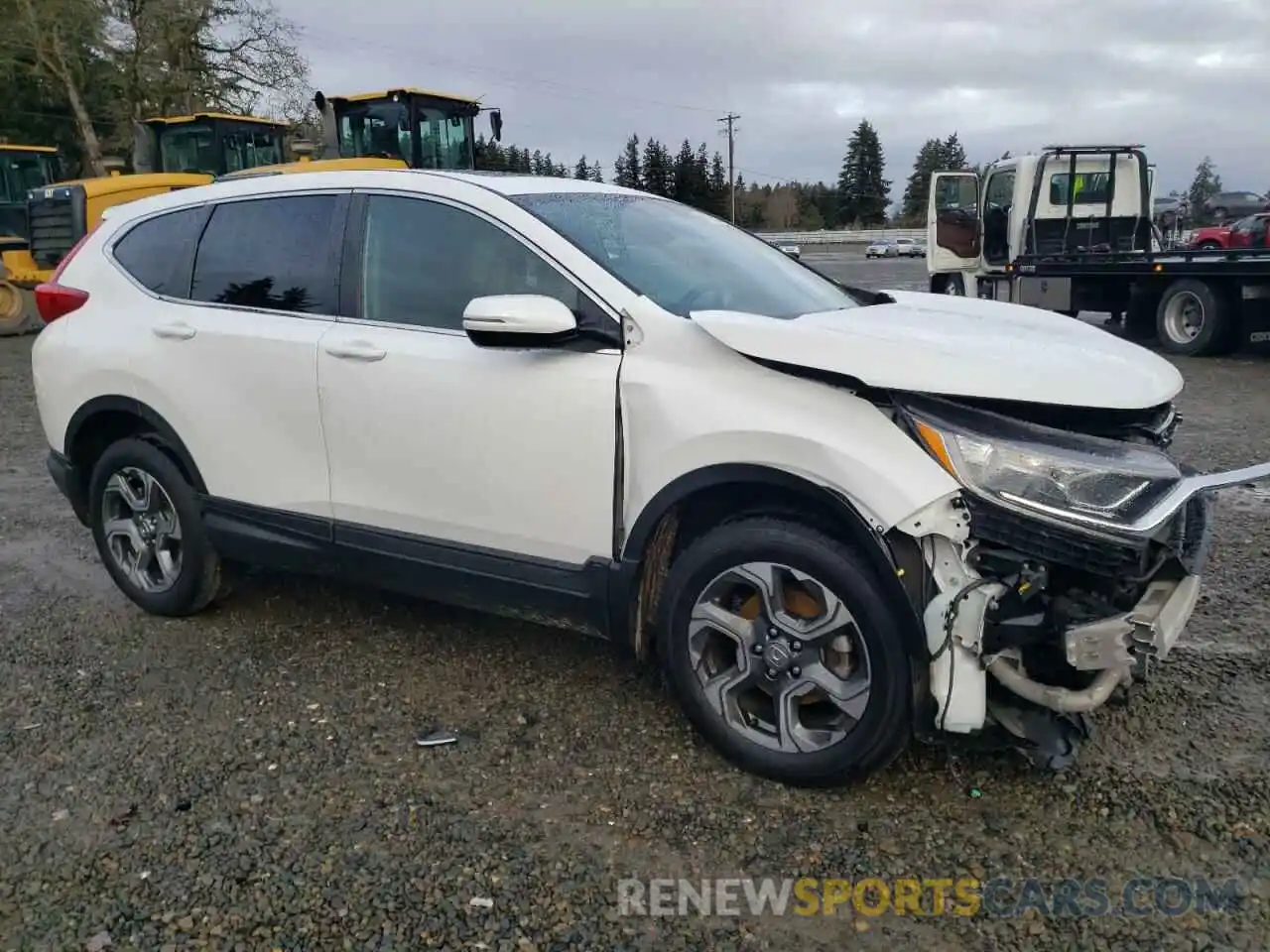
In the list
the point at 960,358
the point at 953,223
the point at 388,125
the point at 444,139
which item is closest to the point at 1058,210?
the point at 953,223

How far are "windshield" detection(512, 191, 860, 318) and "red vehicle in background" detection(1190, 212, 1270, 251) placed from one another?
18983 millimetres

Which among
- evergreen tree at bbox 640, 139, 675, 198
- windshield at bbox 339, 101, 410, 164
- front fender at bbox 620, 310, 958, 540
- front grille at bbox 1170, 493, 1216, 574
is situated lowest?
front grille at bbox 1170, 493, 1216, 574

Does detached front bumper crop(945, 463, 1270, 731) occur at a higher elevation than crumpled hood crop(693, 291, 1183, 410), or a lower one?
lower

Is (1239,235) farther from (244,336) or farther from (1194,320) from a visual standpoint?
(244,336)

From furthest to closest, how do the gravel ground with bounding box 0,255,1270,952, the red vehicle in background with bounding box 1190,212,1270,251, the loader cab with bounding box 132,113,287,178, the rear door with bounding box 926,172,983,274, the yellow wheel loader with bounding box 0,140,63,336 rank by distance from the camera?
1. the red vehicle in background with bounding box 1190,212,1270,251
2. the yellow wheel loader with bounding box 0,140,63,336
3. the loader cab with bounding box 132,113,287,178
4. the rear door with bounding box 926,172,983,274
5. the gravel ground with bounding box 0,255,1270,952

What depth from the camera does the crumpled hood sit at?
109 inches

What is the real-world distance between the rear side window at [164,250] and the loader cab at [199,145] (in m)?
13.4

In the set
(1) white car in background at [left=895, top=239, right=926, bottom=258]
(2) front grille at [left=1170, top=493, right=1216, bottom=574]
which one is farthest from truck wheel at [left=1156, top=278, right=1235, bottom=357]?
(1) white car in background at [left=895, top=239, right=926, bottom=258]

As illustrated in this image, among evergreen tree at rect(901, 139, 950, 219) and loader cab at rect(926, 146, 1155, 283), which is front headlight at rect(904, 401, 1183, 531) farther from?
evergreen tree at rect(901, 139, 950, 219)

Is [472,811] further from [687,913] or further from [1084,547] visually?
[1084,547]

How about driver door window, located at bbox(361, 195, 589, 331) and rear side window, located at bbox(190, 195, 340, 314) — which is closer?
driver door window, located at bbox(361, 195, 589, 331)

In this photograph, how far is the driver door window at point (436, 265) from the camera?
3.47 meters

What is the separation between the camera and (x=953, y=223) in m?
15.9

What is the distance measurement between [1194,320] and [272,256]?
11.7 metres
